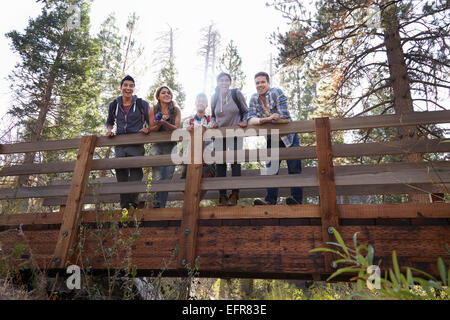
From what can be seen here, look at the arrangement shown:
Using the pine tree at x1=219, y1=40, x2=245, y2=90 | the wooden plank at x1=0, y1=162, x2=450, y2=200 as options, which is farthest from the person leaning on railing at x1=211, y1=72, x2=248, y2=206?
the pine tree at x1=219, y1=40, x2=245, y2=90

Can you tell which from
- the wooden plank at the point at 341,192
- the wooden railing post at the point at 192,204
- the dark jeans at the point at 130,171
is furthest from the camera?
the dark jeans at the point at 130,171

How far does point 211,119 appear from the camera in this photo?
4.47 meters

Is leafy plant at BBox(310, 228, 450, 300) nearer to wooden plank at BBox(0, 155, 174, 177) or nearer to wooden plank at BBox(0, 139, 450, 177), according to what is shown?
wooden plank at BBox(0, 139, 450, 177)

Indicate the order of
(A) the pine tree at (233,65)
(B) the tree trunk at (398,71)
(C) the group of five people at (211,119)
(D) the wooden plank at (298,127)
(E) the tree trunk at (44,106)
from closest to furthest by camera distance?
(D) the wooden plank at (298,127) < (C) the group of five people at (211,119) < (B) the tree trunk at (398,71) < (E) the tree trunk at (44,106) < (A) the pine tree at (233,65)

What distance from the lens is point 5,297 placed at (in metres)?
2.18

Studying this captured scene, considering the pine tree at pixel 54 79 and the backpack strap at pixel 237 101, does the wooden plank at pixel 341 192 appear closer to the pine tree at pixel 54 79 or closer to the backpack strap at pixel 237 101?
the backpack strap at pixel 237 101

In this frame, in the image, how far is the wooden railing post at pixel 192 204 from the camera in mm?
3148

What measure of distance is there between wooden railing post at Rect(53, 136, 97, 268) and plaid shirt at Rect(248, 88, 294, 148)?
2187mm

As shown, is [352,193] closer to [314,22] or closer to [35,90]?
[314,22]

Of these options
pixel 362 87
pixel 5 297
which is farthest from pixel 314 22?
pixel 5 297

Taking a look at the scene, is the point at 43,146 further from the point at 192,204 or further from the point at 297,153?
the point at 297,153

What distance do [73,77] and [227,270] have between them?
12367 millimetres

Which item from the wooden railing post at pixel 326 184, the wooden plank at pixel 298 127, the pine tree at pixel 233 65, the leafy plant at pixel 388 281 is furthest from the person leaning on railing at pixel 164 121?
the pine tree at pixel 233 65

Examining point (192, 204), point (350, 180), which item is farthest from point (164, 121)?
point (350, 180)
